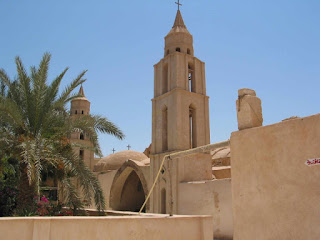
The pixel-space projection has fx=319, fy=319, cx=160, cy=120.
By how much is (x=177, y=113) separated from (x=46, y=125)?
6969mm

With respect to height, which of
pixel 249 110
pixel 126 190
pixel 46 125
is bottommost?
pixel 126 190

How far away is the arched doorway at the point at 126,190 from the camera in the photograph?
59.8ft

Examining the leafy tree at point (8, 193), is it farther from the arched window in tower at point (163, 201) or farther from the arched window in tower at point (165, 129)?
the arched window in tower at point (165, 129)

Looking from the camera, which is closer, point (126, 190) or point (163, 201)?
point (163, 201)

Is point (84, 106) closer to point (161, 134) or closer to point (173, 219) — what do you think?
point (161, 134)

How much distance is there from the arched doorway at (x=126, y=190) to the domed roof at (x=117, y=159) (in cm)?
220

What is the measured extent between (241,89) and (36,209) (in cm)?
646

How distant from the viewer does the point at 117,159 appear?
22.8 m

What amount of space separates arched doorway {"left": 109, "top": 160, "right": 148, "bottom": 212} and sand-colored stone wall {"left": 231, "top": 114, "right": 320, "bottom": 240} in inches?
505

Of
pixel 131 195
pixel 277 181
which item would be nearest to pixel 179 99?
pixel 131 195

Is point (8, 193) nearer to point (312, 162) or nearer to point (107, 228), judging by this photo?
point (107, 228)

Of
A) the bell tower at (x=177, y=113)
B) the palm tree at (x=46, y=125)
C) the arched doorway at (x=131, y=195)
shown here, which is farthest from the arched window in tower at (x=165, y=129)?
the palm tree at (x=46, y=125)

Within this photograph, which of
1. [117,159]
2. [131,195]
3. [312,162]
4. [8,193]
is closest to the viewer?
[312,162]

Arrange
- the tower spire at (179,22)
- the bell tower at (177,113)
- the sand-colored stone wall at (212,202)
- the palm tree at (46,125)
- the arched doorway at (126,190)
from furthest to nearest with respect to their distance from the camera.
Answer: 1. the arched doorway at (126,190)
2. the tower spire at (179,22)
3. the bell tower at (177,113)
4. the sand-colored stone wall at (212,202)
5. the palm tree at (46,125)
